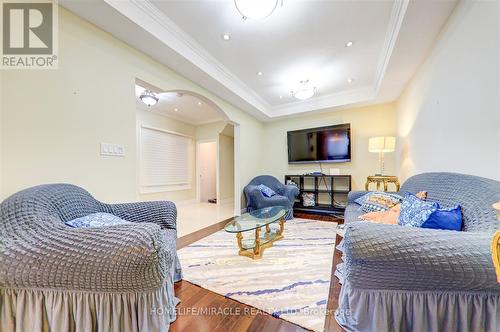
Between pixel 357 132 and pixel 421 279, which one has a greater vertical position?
pixel 357 132

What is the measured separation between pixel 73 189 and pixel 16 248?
2.03 feet

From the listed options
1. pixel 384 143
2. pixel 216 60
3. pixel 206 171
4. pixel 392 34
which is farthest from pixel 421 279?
pixel 206 171

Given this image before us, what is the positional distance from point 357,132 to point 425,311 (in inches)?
151

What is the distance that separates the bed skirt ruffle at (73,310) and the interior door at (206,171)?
5228 mm

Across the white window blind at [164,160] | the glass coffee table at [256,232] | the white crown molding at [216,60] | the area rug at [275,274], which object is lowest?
the area rug at [275,274]

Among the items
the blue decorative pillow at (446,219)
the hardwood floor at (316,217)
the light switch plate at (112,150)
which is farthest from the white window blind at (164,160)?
the blue decorative pillow at (446,219)

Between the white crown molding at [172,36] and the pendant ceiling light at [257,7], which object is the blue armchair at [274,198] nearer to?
the white crown molding at [172,36]

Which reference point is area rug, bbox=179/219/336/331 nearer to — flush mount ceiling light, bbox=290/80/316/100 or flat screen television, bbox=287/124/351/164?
flat screen television, bbox=287/124/351/164

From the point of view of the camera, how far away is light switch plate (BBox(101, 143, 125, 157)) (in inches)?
74.9

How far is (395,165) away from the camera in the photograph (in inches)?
152

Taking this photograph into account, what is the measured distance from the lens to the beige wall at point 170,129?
472cm

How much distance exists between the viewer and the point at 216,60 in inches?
109

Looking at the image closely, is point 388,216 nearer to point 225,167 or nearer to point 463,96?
point 463,96

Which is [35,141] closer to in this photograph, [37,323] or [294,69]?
[37,323]
